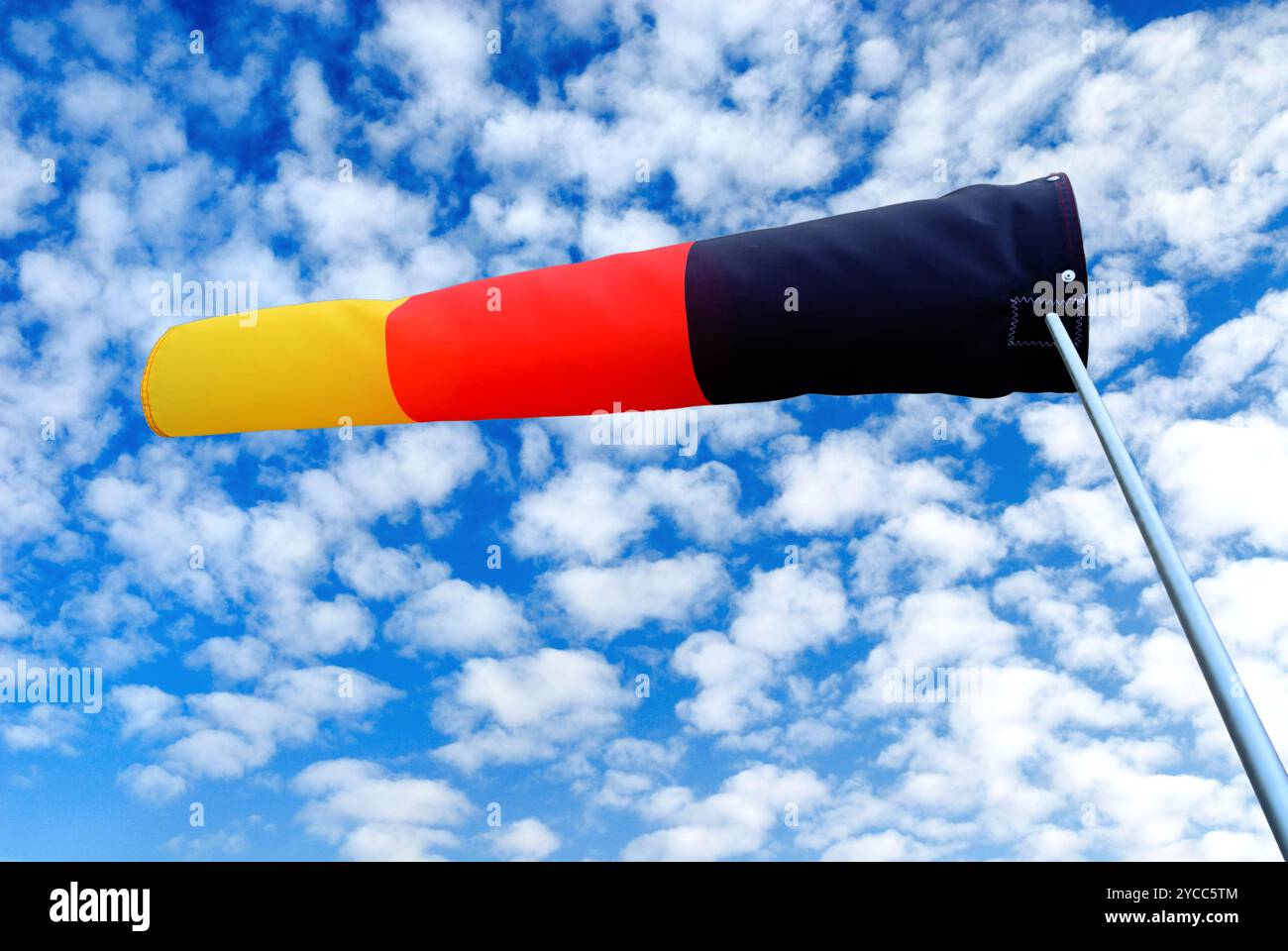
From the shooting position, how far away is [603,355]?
98.6 inches

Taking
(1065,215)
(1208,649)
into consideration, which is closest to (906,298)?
(1065,215)

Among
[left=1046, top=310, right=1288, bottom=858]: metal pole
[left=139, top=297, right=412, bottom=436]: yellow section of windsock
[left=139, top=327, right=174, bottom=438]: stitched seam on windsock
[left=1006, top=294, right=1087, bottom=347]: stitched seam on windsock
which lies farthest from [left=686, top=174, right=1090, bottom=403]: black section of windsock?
[left=139, top=327, right=174, bottom=438]: stitched seam on windsock

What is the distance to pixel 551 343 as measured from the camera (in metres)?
2.52

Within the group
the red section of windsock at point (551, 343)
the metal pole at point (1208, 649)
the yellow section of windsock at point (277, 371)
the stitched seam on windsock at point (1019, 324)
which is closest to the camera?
the metal pole at point (1208, 649)

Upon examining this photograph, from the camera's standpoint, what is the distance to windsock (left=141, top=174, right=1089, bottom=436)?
233 centimetres

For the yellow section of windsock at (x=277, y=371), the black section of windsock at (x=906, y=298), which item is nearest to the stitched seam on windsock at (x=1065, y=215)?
the black section of windsock at (x=906, y=298)

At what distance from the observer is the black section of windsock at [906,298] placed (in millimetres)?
2309

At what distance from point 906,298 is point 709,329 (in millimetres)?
512

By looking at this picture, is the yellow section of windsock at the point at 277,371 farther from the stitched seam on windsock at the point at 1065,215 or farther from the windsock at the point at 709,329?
the stitched seam on windsock at the point at 1065,215

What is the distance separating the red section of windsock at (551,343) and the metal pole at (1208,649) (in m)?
1.08

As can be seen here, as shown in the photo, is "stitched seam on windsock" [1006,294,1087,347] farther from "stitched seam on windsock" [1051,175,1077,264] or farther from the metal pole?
the metal pole

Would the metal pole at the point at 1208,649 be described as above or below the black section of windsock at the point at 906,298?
below

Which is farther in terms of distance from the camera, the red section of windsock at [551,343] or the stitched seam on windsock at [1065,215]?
the red section of windsock at [551,343]
